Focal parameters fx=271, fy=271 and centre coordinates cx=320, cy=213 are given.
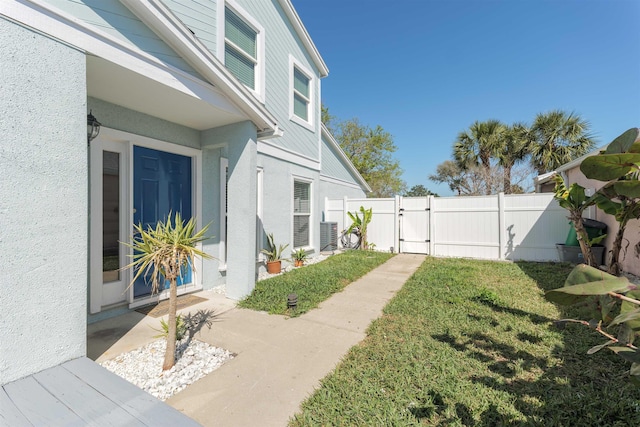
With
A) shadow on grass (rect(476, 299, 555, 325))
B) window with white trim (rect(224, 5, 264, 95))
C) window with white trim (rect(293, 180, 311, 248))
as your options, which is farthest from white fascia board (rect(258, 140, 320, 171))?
shadow on grass (rect(476, 299, 555, 325))

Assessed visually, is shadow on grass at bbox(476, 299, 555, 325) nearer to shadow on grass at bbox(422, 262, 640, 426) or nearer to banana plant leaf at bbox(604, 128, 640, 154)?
shadow on grass at bbox(422, 262, 640, 426)

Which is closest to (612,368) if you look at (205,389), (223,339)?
(205,389)

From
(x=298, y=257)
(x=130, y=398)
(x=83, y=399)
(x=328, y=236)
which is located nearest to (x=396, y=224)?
(x=328, y=236)

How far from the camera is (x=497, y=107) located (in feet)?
51.1

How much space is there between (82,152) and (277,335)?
2907 mm

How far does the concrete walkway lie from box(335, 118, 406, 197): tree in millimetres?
21648

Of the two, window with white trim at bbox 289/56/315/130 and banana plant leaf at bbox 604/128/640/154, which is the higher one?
window with white trim at bbox 289/56/315/130

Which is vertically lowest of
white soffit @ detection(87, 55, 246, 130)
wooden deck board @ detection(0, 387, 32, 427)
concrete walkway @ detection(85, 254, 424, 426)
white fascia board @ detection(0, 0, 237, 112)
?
concrete walkway @ detection(85, 254, 424, 426)

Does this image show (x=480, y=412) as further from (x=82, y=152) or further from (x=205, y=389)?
(x=82, y=152)

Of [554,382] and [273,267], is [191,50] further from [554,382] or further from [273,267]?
[554,382]

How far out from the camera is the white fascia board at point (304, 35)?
7333mm

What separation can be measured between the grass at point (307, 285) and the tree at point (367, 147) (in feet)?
61.6

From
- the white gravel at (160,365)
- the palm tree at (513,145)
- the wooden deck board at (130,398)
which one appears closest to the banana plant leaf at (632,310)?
the wooden deck board at (130,398)

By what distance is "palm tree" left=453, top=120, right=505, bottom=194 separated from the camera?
1568 cm
